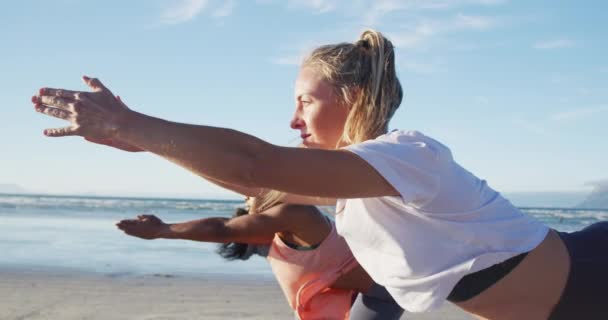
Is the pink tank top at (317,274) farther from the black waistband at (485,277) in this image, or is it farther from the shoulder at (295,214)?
the black waistband at (485,277)

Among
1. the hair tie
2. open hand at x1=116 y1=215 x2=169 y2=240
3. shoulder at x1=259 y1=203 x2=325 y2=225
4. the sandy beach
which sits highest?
the hair tie

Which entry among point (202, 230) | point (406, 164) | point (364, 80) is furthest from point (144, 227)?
point (406, 164)

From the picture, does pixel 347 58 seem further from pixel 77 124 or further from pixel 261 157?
pixel 77 124

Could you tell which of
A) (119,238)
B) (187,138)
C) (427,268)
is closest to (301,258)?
(427,268)

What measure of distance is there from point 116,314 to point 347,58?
164 inches

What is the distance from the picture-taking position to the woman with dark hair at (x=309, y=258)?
327 centimetres

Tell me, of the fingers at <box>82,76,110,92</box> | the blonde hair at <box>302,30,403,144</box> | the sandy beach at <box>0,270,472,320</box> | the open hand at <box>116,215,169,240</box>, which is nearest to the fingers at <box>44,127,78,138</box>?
the fingers at <box>82,76,110,92</box>

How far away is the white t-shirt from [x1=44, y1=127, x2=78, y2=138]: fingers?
2.41 ft

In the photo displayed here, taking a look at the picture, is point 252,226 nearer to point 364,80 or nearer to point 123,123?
point 364,80

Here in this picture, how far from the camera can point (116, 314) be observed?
6.05 metres

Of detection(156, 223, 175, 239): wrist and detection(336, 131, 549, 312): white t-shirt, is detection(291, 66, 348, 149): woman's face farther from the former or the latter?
detection(156, 223, 175, 239): wrist

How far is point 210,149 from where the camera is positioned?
1622 millimetres

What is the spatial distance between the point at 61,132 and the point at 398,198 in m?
0.83

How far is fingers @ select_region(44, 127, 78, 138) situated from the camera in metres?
1.63
